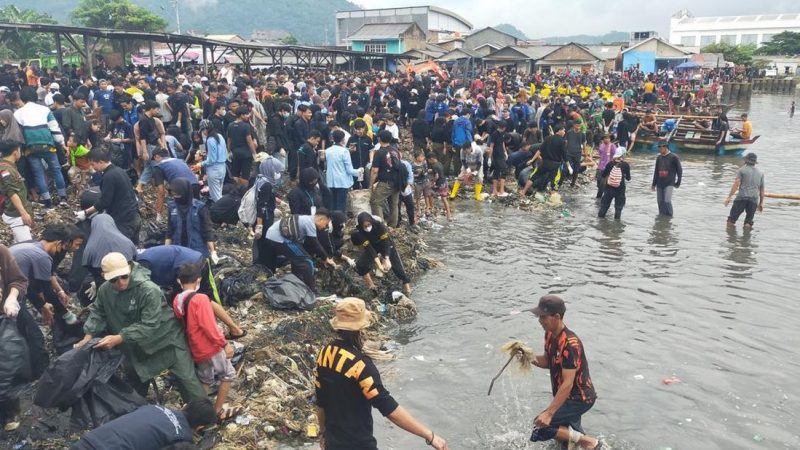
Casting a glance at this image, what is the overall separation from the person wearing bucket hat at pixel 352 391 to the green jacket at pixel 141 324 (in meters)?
1.69

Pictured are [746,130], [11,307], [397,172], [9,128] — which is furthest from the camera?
[746,130]

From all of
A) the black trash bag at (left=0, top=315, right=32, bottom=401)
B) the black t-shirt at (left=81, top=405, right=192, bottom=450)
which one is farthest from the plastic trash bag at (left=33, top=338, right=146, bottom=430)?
the black t-shirt at (left=81, top=405, right=192, bottom=450)

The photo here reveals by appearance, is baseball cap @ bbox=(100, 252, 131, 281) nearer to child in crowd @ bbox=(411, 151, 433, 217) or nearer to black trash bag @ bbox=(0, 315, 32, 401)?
black trash bag @ bbox=(0, 315, 32, 401)

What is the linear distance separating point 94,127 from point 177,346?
7.31 meters

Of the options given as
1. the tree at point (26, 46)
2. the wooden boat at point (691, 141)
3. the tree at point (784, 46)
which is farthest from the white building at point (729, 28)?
the tree at point (26, 46)

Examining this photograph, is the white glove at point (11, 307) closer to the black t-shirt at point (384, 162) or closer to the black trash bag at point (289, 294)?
the black trash bag at point (289, 294)

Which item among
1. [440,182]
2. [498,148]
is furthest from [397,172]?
[498,148]

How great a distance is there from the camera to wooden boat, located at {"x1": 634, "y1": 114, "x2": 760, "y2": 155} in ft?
71.3

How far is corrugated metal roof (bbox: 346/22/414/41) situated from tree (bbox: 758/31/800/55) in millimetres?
47315

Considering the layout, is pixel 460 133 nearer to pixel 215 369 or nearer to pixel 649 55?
pixel 215 369

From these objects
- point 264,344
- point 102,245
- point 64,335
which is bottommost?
point 264,344

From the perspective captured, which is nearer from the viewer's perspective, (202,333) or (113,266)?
(113,266)

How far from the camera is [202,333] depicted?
16.4 ft

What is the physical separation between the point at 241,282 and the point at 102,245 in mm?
2074
